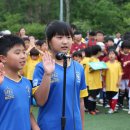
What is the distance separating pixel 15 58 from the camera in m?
3.05

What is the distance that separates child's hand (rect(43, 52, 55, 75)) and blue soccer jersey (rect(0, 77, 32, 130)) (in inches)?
9.7

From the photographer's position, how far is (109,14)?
2772 centimetres

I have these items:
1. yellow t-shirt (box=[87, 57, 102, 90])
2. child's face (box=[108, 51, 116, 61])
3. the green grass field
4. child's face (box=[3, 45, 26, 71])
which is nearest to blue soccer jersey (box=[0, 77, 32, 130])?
child's face (box=[3, 45, 26, 71])

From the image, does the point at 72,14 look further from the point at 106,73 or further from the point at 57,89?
the point at 57,89

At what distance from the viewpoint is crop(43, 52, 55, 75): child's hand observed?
2.96 m

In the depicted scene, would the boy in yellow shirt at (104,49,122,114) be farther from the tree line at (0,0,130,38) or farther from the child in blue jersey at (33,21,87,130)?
the tree line at (0,0,130,38)

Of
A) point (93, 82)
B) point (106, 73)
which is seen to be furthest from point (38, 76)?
point (106, 73)

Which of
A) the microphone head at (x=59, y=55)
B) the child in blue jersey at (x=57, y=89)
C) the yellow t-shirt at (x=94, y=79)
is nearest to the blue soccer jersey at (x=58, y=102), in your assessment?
the child in blue jersey at (x=57, y=89)

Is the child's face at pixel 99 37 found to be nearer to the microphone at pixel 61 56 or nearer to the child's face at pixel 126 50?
the child's face at pixel 126 50

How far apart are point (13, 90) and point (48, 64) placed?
316mm

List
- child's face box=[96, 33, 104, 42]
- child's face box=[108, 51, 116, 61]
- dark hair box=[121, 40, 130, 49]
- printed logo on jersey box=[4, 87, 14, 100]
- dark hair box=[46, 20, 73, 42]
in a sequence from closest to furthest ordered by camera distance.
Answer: printed logo on jersey box=[4, 87, 14, 100] → dark hair box=[46, 20, 73, 42] → child's face box=[108, 51, 116, 61] → dark hair box=[121, 40, 130, 49] → child's face box=[96, 33, 104, 42]

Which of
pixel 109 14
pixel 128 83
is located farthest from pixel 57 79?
pixel 109 14

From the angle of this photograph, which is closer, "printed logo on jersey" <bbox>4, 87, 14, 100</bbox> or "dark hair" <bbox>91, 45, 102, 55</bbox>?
"printed logo on jersey" <bbox>4, 87, 14, 100</bbox>

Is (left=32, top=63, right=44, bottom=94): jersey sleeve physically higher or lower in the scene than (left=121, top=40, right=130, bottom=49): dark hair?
higher
